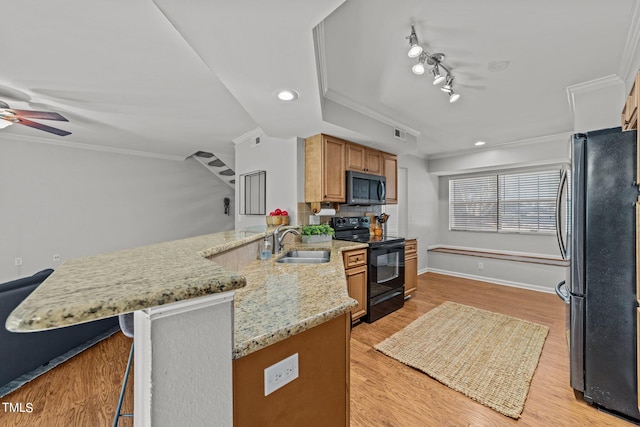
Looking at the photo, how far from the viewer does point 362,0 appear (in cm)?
147

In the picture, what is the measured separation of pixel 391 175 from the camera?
413 cm

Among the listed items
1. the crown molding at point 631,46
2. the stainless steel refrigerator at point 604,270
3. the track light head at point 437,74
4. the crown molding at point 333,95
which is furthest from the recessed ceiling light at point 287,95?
the crown molding at point 631,46

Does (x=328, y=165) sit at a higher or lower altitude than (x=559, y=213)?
higher

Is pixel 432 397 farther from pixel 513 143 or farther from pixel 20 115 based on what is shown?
pixel 20 115

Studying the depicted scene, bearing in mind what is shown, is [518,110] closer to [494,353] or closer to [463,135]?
[463,135]

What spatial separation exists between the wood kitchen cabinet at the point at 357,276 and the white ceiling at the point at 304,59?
1415 millimetres

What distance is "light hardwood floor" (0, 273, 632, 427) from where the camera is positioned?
1628mm

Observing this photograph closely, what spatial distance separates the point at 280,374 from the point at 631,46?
10.1ft

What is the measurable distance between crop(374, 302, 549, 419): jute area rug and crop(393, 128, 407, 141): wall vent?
2.37 metres

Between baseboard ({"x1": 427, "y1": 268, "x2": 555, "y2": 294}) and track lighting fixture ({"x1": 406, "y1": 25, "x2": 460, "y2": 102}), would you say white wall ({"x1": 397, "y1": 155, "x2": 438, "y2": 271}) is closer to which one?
baseboard ({"x1": 427, "y1": 268, "x2": 555, "y2": 294})

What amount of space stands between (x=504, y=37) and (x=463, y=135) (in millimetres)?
2383

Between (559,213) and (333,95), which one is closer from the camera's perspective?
(559,213)

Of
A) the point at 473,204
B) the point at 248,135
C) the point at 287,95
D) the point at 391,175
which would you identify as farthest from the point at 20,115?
the point at 473,204

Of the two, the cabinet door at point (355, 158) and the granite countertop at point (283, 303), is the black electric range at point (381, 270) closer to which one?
the cabinet door at point (355, 158)
